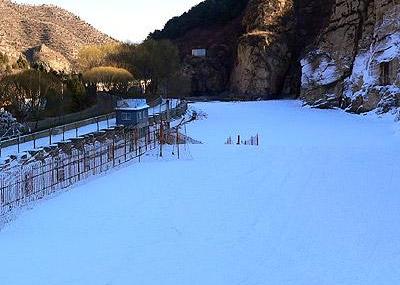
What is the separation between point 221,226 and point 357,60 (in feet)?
131

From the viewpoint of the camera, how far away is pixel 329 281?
9.72 meters

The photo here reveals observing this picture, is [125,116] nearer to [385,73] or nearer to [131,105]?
[131,105]

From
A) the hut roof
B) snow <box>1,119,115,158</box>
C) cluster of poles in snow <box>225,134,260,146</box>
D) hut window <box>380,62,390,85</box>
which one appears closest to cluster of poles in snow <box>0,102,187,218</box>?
snow <box>1,119,115,158</box>

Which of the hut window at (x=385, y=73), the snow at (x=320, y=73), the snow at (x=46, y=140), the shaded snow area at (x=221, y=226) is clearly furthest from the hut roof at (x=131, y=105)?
the snow at (x=320, y=73)

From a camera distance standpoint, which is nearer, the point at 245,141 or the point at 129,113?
the point at 245,141

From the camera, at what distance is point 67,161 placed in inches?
837

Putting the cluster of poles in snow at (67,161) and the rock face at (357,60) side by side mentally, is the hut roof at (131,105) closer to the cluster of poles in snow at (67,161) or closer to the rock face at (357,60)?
the cluster of poles in snow at (67,161)

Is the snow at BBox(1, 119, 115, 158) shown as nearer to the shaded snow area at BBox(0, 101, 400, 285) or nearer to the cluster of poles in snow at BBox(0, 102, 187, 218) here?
the cluster of poles in snow at BBox(0, 102, 187, 218)

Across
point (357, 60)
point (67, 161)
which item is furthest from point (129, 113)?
point (357, 60)

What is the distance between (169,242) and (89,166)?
9520 millimetres

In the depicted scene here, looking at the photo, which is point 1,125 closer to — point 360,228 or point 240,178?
point 240,178

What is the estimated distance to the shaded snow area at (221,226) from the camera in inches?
403

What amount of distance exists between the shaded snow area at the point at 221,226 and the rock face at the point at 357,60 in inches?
872

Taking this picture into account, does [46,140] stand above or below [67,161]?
above
